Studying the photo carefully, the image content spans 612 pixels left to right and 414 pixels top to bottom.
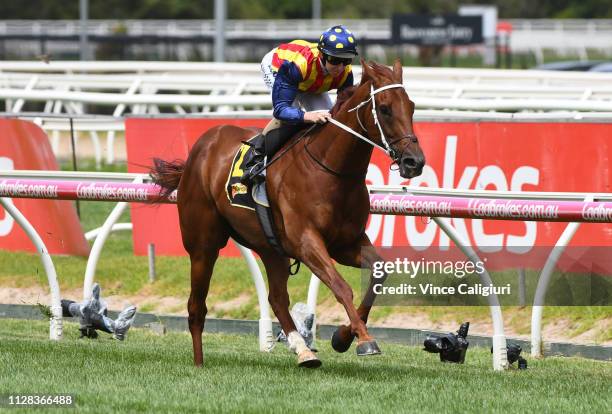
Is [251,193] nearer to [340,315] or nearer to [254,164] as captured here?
[254,164]

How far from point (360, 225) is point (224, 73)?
38.2 feet

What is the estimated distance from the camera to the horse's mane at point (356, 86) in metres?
7.21

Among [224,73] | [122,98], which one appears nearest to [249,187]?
[122,98]

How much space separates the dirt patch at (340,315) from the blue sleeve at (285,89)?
2.87 m

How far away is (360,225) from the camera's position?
7.47m

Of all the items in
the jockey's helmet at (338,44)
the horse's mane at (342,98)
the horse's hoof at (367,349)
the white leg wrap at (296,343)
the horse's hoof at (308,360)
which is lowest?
the horse's hoof at (308,360)

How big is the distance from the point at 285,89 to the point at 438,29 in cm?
2687

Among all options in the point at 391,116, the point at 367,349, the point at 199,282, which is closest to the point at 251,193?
the point at 199,282

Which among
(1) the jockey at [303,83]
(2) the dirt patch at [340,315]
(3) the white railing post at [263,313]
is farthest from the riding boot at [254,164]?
(2) the dirt patch at [340,315]

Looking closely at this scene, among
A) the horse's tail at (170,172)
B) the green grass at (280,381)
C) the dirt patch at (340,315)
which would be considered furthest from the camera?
the dirt patch at (340,315)

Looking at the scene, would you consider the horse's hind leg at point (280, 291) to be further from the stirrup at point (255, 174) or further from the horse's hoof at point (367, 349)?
the horse's hoof at point (367, 349)

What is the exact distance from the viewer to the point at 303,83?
7.78 metres

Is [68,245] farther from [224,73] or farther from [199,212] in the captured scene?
[224,73]

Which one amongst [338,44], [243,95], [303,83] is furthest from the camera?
[243,95]
